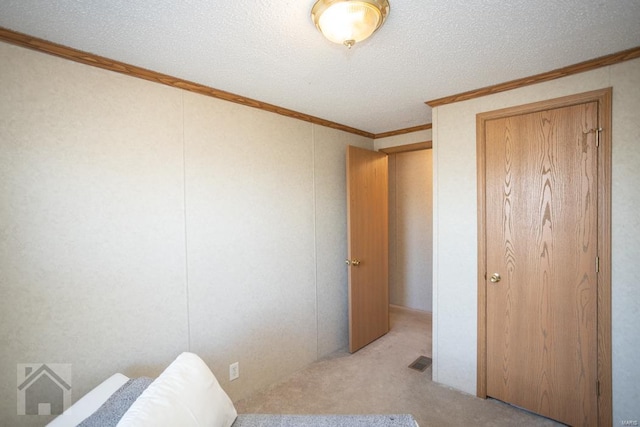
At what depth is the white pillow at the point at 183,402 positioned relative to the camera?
3.40ft

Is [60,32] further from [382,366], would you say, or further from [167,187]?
[382,366]

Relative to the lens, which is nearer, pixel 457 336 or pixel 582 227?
pixel 582 227

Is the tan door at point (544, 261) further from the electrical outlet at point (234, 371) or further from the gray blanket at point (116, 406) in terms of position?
the gray blanket at point (116, 406)

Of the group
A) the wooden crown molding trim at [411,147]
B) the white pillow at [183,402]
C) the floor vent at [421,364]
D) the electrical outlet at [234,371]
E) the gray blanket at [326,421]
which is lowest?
the floor vent at [421,364]

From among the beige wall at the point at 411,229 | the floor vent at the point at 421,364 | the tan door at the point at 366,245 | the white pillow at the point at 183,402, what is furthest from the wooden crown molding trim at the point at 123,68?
the floor vent at the point at 421,364

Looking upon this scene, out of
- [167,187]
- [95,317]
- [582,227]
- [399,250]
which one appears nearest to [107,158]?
[167,187]

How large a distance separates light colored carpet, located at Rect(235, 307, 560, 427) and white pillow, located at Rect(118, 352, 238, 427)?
117 cm

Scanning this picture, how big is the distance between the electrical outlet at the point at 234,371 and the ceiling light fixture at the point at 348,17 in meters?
2.34

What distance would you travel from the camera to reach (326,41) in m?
1.64

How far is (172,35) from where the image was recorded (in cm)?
155

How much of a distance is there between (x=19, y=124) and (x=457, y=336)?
323cm

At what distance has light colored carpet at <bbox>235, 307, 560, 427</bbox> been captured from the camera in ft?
7.29

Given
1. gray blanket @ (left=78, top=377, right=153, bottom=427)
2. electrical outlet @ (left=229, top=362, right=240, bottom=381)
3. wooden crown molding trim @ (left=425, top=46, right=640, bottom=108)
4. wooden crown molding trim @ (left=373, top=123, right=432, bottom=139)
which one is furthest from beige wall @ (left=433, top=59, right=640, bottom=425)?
gray blanket @ (left=78, top=377, right=153, bottom=427)

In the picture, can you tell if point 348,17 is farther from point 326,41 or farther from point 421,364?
point 421,364
